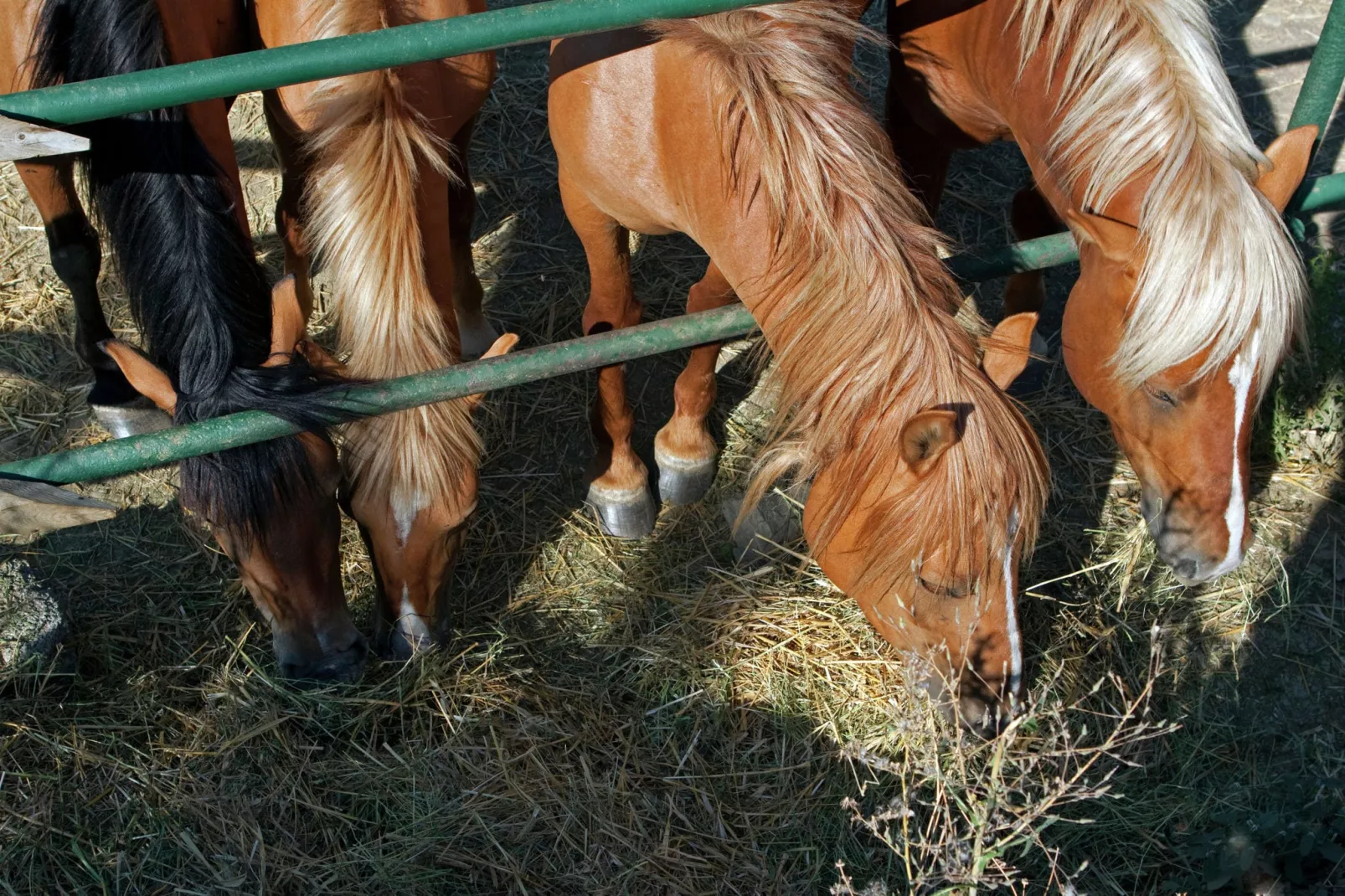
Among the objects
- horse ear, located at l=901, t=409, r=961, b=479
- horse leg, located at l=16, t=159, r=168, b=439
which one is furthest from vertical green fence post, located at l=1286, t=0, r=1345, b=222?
horse leg, located at l=16, t=159, r=168, b=439

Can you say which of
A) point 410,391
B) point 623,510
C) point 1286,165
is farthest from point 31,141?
point 1286,165

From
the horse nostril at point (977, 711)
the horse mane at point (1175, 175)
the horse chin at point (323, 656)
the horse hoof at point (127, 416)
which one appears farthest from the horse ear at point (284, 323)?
the horse mane at point (1175, 175)

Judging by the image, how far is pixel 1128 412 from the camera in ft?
7.97

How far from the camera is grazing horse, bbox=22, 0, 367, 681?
2.09 m

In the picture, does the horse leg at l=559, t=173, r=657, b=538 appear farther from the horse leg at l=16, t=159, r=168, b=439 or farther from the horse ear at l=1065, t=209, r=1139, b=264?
the horse leg at l=16, t=159, r=168, b=439

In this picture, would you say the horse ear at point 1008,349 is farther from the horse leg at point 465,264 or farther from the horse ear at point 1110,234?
the horse leg at point 465,264

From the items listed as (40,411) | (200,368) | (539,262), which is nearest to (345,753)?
(200,368)

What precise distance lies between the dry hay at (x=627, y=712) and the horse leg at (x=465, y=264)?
287mm

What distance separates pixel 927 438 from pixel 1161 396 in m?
0.86

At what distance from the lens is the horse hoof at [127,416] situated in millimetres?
3285

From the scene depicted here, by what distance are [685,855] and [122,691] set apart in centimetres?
154

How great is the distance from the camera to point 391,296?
7.54 ft

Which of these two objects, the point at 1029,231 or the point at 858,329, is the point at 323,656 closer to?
the point at 858,329

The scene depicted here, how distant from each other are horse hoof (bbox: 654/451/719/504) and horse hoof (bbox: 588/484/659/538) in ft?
0.28
